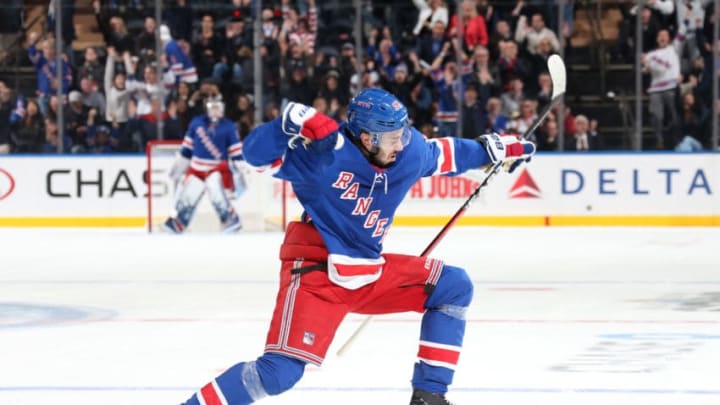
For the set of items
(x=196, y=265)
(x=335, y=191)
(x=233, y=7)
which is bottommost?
(x=196, y=265)

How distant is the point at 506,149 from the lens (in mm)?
4285

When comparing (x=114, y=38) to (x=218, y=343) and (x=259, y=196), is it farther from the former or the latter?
(x=218, y=343)

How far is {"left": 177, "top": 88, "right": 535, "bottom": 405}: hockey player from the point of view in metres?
3.59

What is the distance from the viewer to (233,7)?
12492 mm

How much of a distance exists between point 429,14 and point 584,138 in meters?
1.76

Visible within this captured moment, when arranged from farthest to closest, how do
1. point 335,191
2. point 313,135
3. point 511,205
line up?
point 511,205
point 335,191
point 313,135

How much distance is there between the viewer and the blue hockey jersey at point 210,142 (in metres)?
11.5

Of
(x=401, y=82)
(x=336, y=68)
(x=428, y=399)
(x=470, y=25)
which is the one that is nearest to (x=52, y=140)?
(x=336, y=68)

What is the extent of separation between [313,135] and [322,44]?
913 cm

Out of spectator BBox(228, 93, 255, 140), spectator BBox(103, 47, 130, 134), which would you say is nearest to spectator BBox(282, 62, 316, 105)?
spectator BBox(228, 93, 255, 140)

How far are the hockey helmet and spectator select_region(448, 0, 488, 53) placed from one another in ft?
28.2

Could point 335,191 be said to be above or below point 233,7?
below

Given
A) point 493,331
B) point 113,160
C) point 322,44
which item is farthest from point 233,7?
point 493,331

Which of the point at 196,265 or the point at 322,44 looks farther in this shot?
the point at 322,44
